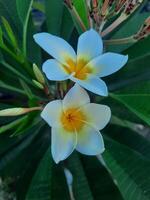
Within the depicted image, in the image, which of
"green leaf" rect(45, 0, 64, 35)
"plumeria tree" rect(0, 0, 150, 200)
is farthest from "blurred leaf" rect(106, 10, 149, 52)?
"green leaf" rect(45, 0, 64, 35)

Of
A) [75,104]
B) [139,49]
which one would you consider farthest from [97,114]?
[139,49]

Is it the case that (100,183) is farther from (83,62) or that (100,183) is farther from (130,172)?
(83,62)

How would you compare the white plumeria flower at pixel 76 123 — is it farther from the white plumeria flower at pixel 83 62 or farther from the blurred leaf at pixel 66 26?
the blurred leaf at pixel 66 26

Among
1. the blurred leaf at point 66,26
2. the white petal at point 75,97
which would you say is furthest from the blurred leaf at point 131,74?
the white petal at point 75,97

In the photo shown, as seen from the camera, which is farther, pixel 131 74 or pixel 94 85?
pixel 131 74

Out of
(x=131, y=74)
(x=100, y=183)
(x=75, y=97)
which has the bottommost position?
(x=100, y=183)

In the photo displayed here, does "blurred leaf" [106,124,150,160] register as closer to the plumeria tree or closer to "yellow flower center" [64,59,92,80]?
the plumeria tree
